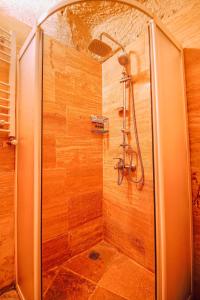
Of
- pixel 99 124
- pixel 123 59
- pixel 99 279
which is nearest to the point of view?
pixel 99 279

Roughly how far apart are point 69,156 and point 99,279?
1.01m

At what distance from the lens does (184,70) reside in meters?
1.12

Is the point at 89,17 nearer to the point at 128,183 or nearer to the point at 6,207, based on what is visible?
the point at 128,183

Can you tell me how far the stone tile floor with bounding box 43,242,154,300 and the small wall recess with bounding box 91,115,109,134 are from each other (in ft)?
3.93

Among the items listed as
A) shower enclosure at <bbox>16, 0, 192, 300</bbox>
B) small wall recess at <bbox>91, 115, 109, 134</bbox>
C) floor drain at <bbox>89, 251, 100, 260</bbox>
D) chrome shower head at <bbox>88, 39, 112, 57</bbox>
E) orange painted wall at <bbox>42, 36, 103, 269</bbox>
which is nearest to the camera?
shower enclosure at <bbox>16, 0, 192, 300</bbox>

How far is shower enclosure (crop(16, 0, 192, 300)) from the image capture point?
2.68 ft

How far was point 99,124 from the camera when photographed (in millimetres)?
1663

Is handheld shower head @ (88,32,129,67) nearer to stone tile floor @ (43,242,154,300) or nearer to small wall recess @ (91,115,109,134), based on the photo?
small wall recess @ (91,115,109,134)

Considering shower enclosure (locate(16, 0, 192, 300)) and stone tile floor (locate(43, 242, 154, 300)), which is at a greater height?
shower enclosure (locate(16, 0, 192, 300))

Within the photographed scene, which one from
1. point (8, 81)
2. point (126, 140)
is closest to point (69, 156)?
point (126, 140)

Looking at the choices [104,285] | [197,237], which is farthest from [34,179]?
[197,237]

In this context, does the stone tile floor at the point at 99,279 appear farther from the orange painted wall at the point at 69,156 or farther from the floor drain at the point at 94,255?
the orange painted wall at the point at 69,156

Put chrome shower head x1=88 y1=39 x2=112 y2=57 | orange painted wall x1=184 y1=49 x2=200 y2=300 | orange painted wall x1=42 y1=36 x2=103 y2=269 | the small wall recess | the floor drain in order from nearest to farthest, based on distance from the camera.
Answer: orange painted wall x1=184 y1=49 x2=200 y2=300
chrome shower head x1=88 y1=39 x2=112 y2=57
orange painted wall x1=42 y1=36 x2=103 y2=269
the floor drain
the small wall recess

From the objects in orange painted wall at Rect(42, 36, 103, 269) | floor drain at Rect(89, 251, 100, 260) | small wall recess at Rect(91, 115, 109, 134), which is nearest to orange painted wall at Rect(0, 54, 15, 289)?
orange painted wall at Rect(42, 36, 103, 269)
